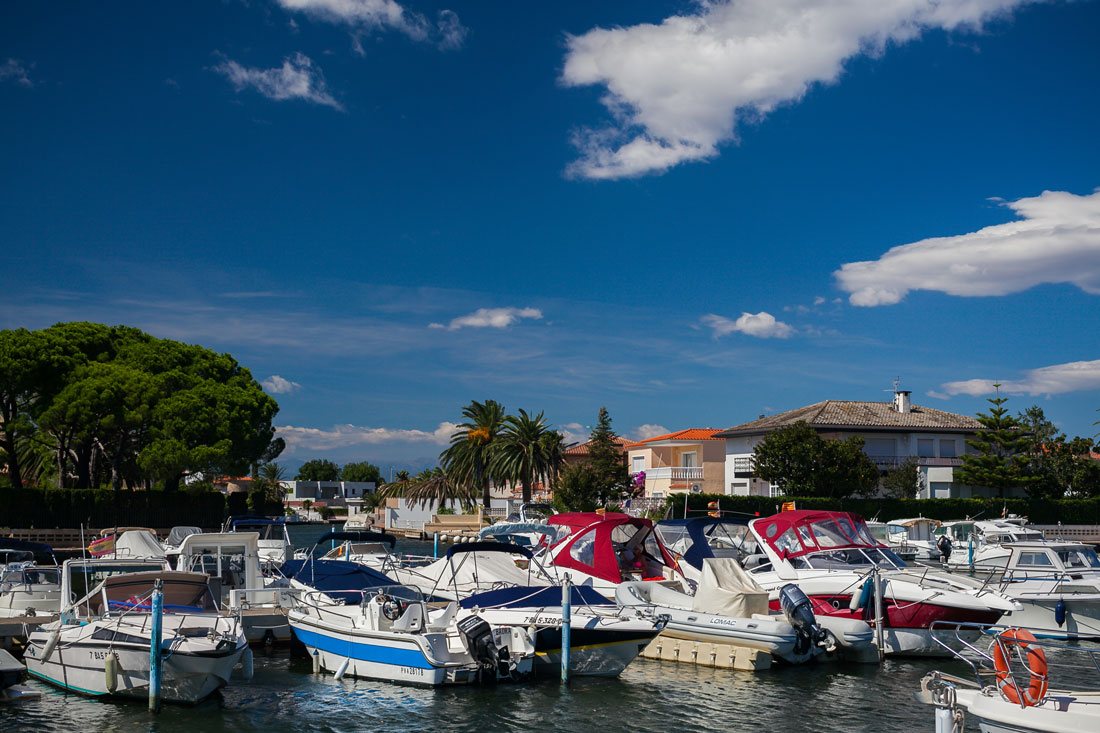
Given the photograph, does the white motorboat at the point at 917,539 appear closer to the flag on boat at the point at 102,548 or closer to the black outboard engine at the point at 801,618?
the black outboard engine at the point at 801,618

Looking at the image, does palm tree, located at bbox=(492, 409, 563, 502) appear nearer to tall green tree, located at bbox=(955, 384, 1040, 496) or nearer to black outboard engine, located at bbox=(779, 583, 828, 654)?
tall green tree, located at bbox=(955, 384, 1040, 496)

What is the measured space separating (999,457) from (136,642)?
61.5 metres

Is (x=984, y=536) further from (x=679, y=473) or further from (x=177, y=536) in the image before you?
(x=177, y=536)

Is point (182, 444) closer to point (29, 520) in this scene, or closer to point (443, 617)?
point (29, 520)

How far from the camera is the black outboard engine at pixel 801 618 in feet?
72.5

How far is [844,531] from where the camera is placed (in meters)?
26.7

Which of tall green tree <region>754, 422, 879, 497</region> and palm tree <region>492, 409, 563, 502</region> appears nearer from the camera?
tall green tree <region>754, 422, 879, 497</region>

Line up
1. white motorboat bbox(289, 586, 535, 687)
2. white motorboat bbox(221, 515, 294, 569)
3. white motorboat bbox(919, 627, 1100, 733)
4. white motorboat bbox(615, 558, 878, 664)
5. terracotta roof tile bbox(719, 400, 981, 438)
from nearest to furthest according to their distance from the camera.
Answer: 1. white motorboat bbox(919, 627, 1100, 733)
2. white motorboat bbox(289, 586, 535, 687)
3. white motorboat bbox(615, 558, 878, 664)
4. white motorboat bbox(221, 515, 294, 569)
5. terracotta roof tile bbox(719, 400, 981, 438)

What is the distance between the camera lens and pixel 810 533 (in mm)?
26594

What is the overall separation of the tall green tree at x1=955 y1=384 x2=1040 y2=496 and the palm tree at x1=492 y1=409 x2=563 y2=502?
28896 millimetres

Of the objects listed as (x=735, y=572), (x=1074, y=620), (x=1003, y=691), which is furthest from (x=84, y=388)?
(x=1003, y=691)

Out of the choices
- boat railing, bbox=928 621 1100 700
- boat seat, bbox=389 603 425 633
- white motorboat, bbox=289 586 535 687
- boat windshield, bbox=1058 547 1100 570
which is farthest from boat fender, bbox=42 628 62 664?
boat windshield, bbox=1058 547 1100 570

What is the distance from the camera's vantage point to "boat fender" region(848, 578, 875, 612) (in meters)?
23.8

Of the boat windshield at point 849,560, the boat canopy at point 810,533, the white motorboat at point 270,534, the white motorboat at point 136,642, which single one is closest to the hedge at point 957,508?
the white motorboat at point 270,534
